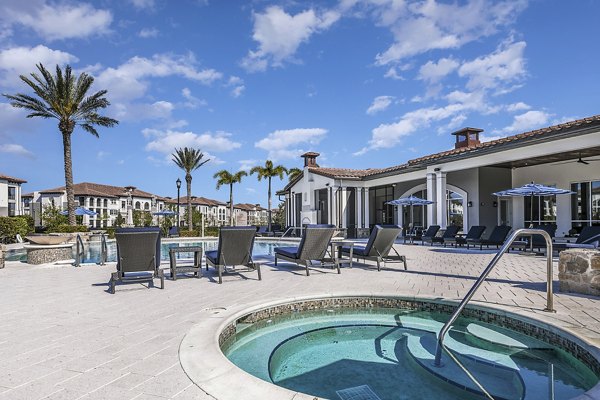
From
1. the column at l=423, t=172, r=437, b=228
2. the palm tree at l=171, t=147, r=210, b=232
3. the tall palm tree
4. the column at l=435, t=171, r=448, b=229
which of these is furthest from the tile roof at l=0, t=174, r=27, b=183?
the column at l=435, t=171, r=448, b=229

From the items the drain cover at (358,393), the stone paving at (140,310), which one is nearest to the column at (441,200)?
the stone paving at (140,310)

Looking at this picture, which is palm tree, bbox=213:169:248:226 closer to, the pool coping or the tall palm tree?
the tall palm tree

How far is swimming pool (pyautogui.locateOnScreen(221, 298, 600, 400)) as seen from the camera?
114 inches

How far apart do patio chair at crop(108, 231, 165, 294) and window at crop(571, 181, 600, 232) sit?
16223 mm

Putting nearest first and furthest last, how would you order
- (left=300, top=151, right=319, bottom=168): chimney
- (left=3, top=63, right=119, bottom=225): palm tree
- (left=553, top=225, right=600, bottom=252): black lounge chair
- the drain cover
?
the drain cover < (left=553, top=225, right=600, bottom=252): black lounge chair < (left=3, top=63, right=119, bottom=225): palm tree < (left=300, top=151, right=319, bottom=168): chimney

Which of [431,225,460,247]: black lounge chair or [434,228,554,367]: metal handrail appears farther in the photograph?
[431,225,460,247]: black lounge chair

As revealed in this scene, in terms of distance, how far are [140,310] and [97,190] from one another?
7746cm

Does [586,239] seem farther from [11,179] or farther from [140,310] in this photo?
[11,179]

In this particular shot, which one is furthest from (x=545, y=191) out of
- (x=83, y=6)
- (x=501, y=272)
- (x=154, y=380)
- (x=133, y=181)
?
(x=133, y=181)

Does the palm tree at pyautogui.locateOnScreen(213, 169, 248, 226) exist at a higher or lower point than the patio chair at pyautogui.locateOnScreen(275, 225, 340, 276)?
higher

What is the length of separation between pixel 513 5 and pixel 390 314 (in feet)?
35.1

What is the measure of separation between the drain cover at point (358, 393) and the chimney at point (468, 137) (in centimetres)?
2105

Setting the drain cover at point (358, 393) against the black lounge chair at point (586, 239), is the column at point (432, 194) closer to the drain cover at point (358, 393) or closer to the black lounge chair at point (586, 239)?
the black lounge chair at point (586, 239)

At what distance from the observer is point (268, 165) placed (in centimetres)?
3272
